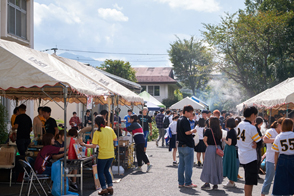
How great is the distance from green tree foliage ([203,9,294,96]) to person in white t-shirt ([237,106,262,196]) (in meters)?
21.8

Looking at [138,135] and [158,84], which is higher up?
[158,84]

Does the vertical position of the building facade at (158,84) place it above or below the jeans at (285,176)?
above

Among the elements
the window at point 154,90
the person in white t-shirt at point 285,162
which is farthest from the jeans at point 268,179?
the window at point 154,90

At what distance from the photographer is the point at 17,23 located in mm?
16234

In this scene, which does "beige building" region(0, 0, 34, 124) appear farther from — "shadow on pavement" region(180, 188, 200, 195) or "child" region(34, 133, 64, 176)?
"shadow on pavement" region(180, 188, 200, 195)

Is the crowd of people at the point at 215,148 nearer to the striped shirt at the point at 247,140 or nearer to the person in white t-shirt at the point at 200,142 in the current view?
the striped shirt at the point at 247,140

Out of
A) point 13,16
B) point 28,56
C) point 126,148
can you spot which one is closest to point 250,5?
point 13,16

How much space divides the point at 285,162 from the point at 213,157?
2429 millimetres

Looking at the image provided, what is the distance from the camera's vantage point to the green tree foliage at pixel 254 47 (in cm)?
2664

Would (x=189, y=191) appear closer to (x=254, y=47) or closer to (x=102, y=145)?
(x=102, y=145)

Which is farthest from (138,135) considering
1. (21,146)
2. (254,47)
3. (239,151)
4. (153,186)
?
(254,47)

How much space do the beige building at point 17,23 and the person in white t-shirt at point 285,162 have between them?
39.1ft

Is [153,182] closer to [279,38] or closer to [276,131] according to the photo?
[276,131]

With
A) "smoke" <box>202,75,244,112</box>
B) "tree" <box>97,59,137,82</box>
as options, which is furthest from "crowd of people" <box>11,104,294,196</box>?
"smoke" <box>202,75,244,112</box>
